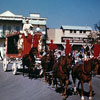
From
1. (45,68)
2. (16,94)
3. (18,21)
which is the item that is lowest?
(16,94)

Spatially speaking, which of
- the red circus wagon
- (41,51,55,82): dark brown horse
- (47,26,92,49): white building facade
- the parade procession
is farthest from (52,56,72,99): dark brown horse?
(47,26,92,49): white building facade

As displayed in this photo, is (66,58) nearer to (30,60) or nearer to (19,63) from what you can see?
(30,60)

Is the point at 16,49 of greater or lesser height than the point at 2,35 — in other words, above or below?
below

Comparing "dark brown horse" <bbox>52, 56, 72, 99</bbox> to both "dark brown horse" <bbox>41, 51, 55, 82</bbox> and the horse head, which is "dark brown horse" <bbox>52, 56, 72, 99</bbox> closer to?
the horse head

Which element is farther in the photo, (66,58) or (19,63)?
(19,63)

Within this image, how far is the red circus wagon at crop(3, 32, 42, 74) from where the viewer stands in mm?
17469

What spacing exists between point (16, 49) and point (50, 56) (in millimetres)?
6310

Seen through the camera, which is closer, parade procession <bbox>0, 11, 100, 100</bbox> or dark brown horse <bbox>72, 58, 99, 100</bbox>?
dark brown horse <bbox>72, 58, 99, 100</bbox>

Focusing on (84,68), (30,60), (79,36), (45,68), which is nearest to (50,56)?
(45,68)

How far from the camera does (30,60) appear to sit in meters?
15.6

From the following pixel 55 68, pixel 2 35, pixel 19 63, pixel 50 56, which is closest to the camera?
pixel 55 68

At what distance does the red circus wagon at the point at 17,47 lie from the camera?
17.5 meters

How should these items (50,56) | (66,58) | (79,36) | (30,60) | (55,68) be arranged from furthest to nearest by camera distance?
(79,36), (30,60), (50,56), (55,68), (66,58)

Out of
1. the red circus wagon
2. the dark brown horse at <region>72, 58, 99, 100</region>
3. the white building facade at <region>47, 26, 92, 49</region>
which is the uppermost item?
the white building facade at <region>47, 26, 92, 49</region>
